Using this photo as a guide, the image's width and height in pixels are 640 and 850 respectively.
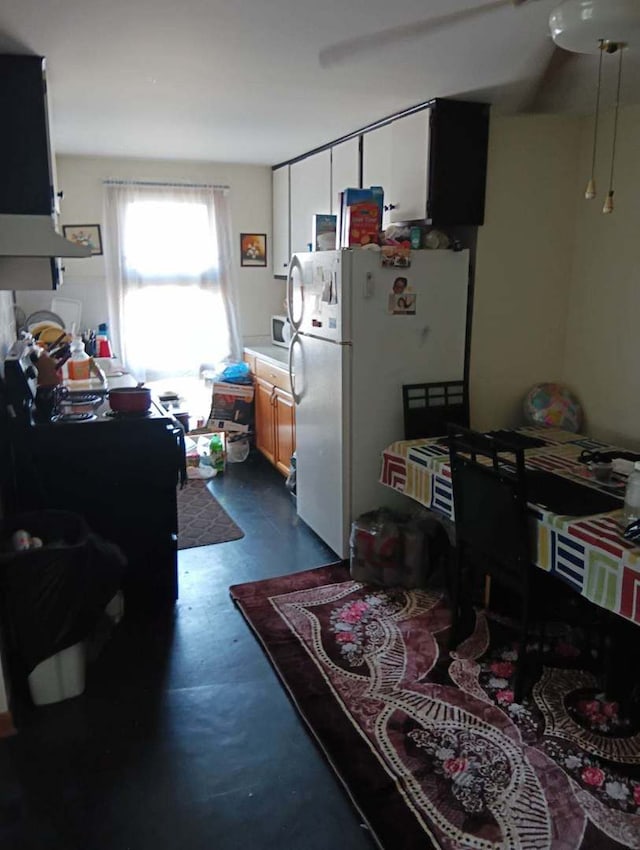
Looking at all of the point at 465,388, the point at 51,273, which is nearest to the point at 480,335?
the point at 465,388

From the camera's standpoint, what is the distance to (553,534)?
6.89 feet

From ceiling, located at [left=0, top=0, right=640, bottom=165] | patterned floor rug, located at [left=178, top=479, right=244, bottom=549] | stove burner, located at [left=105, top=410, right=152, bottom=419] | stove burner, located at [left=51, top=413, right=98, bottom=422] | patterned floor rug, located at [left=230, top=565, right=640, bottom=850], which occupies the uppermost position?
ceiling, located at [left=0, top=0, right=640, bottom=165]

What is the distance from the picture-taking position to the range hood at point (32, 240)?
7.69 feet

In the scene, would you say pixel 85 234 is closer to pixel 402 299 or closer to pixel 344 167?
pixel 344 167

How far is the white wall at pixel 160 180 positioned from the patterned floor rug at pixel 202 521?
5.30ft

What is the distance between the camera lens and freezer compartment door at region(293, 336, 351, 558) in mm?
3178

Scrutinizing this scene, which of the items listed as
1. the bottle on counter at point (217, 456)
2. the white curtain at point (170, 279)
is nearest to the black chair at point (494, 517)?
the bottle on counter at point (217, 456)

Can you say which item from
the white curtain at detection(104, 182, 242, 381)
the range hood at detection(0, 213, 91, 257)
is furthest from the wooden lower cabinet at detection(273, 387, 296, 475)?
the range hood at detection(0, 213, 91, 257)

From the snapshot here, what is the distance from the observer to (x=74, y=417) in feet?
9.32

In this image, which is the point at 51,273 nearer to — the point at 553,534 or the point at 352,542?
the point at 352,542

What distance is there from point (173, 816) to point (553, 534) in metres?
1.42

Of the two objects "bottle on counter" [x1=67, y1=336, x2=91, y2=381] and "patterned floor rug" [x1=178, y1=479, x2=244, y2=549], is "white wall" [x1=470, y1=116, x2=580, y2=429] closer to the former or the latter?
"patterned floor rug" [x1=178, y1=479, x2=244, y2=549]

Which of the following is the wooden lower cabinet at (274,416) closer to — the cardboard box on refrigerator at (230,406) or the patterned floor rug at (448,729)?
the cardboard box on refrigerator at (230,406)

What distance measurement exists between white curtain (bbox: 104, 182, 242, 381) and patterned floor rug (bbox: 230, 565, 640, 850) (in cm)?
267
